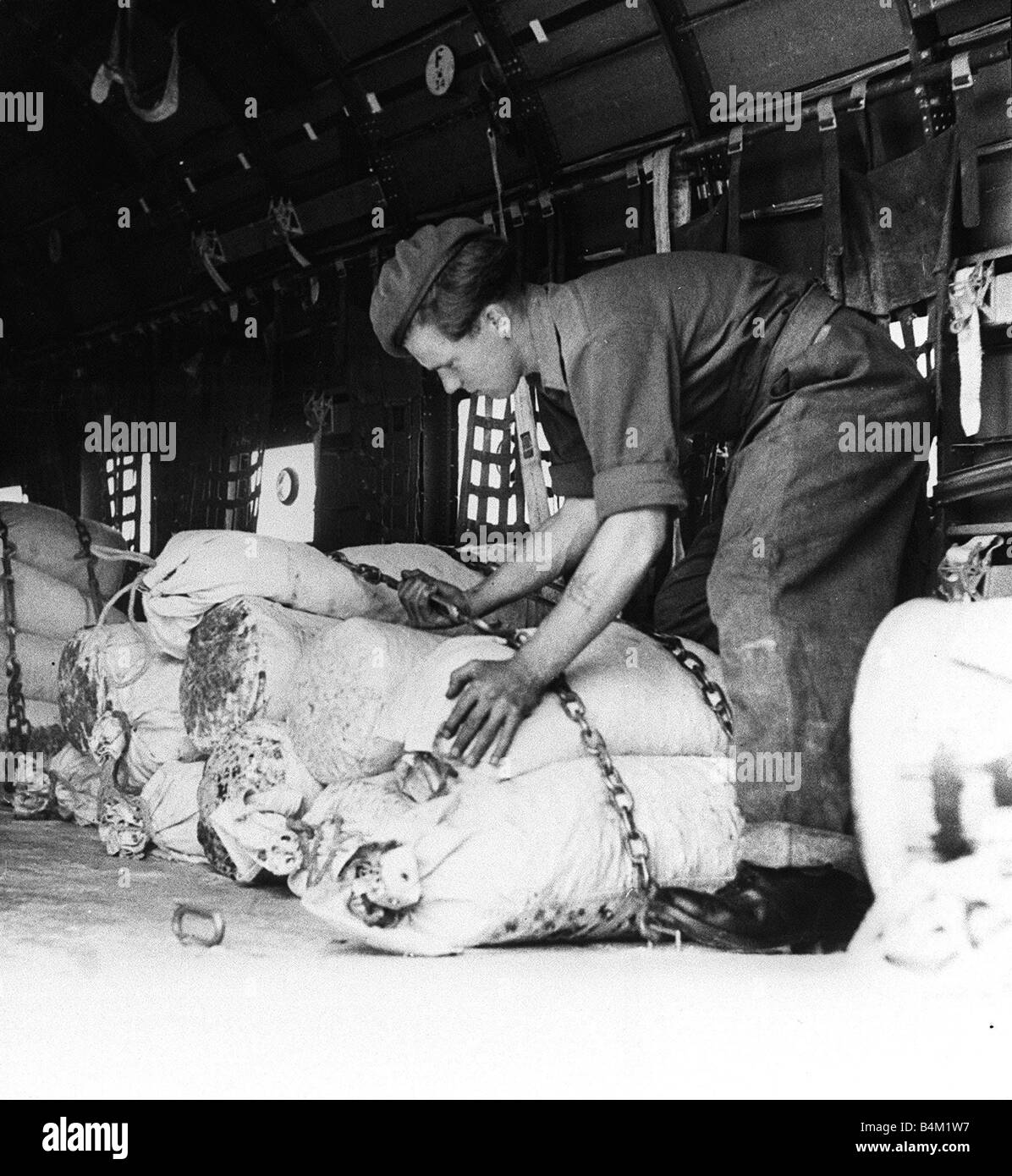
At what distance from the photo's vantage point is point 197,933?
6.40 feet

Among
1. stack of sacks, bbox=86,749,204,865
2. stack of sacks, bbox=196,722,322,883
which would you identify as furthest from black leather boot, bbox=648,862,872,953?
stack of sacks, bbox=86,749,204,865

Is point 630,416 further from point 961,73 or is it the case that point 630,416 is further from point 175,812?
point 961,73

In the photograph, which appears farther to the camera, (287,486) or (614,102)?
(287,486)

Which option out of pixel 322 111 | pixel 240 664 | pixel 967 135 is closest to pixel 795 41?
pixel 967 135

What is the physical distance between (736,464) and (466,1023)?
3.85ft

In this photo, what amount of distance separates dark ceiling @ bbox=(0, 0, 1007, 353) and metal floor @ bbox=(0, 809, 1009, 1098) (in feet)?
7.88

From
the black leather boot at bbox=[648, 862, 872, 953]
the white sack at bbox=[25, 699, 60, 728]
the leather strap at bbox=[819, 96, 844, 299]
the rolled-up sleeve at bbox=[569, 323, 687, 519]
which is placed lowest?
the black leather boot at bbox=[648, 862, 872, 953]

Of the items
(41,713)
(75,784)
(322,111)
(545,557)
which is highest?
(322,111)

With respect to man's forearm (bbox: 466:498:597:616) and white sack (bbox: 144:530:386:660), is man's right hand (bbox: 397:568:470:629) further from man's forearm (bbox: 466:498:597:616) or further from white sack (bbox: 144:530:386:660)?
white sack (bbox: 144:530:386:660)

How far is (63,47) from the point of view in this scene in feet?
15.8

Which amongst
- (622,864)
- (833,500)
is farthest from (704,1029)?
(833,500)

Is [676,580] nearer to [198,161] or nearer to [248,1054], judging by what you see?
[248,1054]

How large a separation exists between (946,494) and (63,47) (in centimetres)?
385

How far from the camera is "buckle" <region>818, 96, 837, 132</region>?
3150mm
